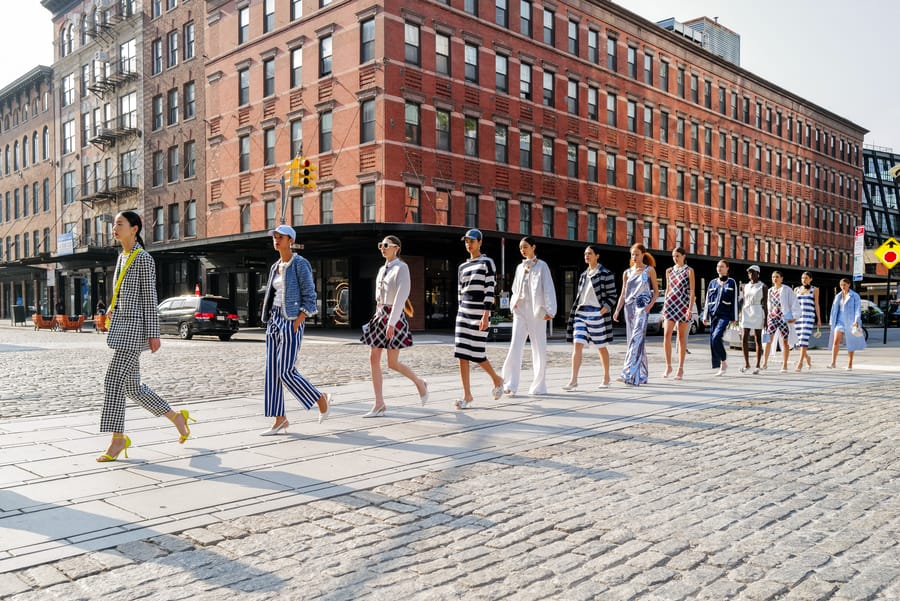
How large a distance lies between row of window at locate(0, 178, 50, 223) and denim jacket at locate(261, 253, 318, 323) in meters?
54.1

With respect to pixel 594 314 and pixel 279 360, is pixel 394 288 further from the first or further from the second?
pixel 594 314

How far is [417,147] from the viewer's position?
→ 103ft

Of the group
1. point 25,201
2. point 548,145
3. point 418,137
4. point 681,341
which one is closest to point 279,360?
point 681,341

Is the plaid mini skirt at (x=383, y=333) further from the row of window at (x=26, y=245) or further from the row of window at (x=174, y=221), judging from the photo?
the row of window at (x=26, y=245)

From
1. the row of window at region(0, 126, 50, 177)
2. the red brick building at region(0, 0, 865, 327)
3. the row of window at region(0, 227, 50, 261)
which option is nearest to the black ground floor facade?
the red brick building at region(0, 0, 865, 327)

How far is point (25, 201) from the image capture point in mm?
56594

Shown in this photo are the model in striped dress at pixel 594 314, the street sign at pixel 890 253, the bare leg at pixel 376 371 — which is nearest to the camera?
the bare leg at pixel 376 371

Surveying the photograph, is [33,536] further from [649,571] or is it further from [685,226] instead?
[685,226]

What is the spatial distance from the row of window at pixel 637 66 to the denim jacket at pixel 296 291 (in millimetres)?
26285

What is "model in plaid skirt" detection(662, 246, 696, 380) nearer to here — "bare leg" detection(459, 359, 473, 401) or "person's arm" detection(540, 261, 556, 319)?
"person's arm" detection(540, 261, 556, 319)

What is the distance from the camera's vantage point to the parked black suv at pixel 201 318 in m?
26.8

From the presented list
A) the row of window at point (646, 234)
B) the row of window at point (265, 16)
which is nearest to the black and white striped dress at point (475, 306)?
the row of window at point (646, 234)

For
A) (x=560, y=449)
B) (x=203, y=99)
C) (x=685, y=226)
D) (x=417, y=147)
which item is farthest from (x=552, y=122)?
(x=560, y=449)

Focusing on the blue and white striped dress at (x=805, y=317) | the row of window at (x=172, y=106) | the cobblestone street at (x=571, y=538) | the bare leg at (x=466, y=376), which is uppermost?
the row of window at (x=172, y=106)
